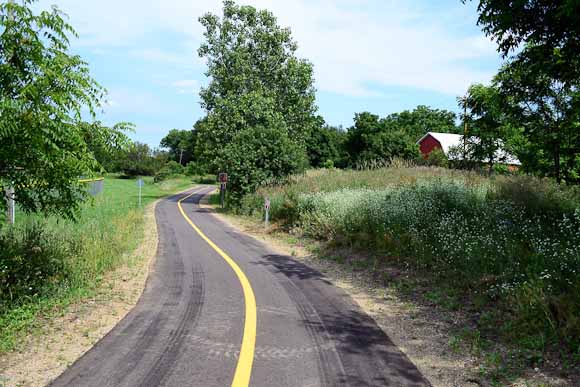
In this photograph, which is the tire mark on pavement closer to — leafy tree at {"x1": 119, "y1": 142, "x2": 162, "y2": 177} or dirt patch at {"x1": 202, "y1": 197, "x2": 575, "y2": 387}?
dirt patch at {"x1": 202, "y1": 197, "x2": 575, "y2": 387}

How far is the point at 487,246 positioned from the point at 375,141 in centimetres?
5219

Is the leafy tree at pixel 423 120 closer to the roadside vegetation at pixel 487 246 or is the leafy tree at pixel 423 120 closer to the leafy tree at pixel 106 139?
the roadside vegetation at pixel 487 246

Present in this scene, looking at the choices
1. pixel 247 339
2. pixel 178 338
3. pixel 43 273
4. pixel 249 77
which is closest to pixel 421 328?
pixel 247 339

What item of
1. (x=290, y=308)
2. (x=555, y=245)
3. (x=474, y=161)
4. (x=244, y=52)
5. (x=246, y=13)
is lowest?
(x=290, y=308)

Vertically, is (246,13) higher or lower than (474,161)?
higher

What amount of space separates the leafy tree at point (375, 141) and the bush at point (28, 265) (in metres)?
43.7

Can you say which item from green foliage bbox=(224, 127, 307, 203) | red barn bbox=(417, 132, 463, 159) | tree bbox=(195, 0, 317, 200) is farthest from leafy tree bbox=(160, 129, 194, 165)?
green foliage bbox=(224, 127, 307, 203)

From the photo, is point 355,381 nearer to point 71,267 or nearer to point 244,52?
point 71,267

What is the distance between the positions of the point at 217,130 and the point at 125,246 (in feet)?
81.8

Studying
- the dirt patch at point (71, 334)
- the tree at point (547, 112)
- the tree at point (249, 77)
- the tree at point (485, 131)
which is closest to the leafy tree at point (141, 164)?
the tree at point (249, 77)

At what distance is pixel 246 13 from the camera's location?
41250 millimetres

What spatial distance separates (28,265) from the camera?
8.02 m

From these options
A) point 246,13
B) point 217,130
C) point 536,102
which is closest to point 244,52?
→ point 246,13

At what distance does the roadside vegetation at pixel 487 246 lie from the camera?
5844 millimetres
